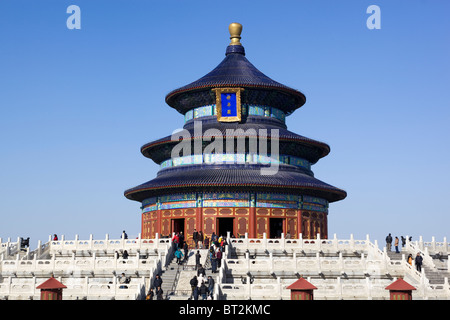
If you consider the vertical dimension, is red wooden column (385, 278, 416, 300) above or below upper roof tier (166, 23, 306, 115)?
below

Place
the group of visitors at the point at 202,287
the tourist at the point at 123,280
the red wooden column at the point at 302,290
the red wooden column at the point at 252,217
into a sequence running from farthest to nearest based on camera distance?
the red wooden column at the point at 252,217 → the tourist at the point at 123,280 → the group of visitors at the point at 202,287 → the red wooden column at the point at 302,290

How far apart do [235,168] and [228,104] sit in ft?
19.1

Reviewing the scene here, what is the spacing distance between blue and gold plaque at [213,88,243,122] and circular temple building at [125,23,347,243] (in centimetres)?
8

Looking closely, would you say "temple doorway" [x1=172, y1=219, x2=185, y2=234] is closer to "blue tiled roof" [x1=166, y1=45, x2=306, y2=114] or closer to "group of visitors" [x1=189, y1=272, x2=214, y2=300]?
"blue tiled roof" [x1=166, y1=45, x2=306, y2=114]

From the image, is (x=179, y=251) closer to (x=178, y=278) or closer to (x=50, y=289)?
(x=178, y=278)

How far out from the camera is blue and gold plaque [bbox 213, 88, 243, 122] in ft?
184

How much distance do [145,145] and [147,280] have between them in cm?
2441

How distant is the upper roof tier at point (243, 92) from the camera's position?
186 ft

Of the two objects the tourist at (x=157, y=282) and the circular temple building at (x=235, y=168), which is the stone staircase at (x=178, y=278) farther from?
the circular temple building at (x=235, y=168)

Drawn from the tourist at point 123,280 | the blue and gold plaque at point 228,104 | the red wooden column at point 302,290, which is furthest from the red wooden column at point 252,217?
the red wooden column at point 302,290

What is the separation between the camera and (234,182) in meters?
50.3

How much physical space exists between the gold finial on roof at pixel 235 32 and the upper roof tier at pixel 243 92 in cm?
243

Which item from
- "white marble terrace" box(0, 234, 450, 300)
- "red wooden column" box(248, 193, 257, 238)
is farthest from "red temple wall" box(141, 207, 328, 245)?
"white marble terrace" box(0, 234, 450, 300)
